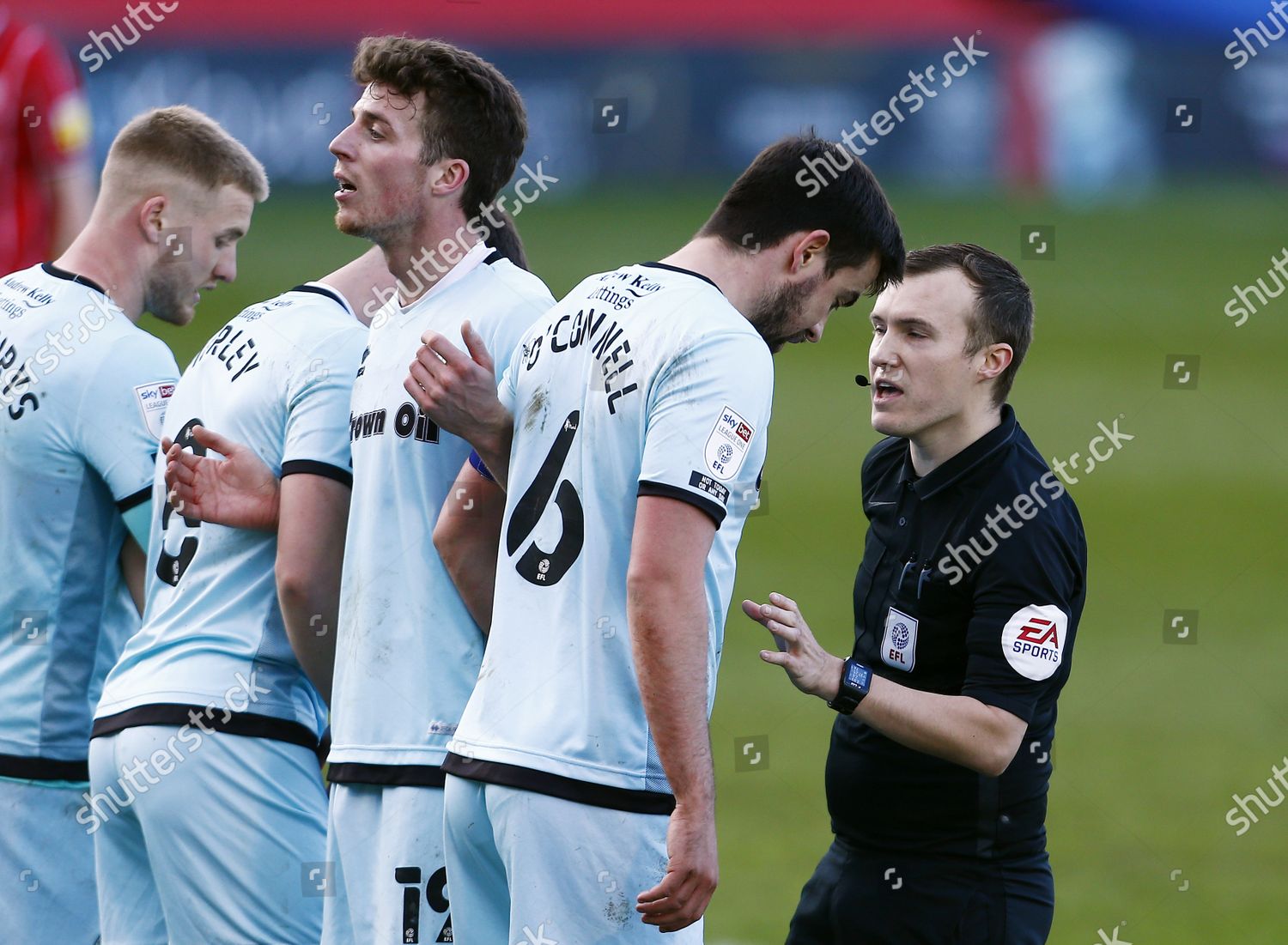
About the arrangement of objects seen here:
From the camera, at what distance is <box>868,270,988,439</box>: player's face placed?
14.2 ft

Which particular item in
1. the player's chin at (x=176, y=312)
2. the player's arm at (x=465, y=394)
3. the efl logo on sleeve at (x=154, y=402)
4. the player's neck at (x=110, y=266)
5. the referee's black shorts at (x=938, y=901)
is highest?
the player's neck at (x=110, y=266)

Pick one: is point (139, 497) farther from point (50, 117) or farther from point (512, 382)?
point (50, 117)

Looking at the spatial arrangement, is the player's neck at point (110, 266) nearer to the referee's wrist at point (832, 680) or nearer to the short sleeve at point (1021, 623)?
the referee's wrist at point (832, 680)

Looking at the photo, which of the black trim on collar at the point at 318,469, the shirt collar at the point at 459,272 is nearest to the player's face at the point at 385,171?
the shirt collar at the point at 459,272

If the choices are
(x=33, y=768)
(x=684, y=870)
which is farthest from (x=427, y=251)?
(x=33, y=768)

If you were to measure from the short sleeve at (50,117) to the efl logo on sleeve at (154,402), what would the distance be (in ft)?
9.25

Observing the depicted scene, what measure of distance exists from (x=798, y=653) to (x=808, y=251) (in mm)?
953

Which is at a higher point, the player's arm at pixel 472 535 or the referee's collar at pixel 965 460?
the referee's collar at pixel 965 460

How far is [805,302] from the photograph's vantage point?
3.87 meters

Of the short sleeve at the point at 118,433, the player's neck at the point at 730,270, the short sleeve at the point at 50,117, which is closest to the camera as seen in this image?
the player's neck at the point at 730,270

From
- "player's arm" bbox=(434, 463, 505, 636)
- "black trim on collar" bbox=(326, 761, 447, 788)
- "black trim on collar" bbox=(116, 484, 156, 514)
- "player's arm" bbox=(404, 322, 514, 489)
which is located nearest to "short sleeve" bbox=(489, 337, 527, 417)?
"player's arm" bbox=(404, 322, 514, 489)

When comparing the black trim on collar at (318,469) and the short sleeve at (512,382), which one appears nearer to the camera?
the short sleeve at (512,382)

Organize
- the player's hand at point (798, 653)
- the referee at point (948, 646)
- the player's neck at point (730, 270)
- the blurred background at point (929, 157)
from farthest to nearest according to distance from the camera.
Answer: the blurred background at point (929, 157)
the referee at point (948, 646)
the player's neck at point (730, 270)
the player's hand at point (798, 653)

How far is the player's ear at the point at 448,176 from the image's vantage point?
4.21 metres
